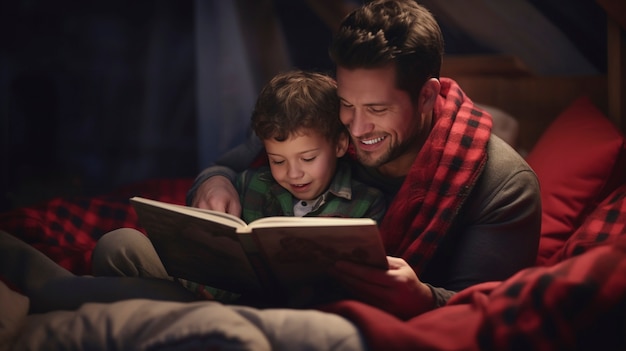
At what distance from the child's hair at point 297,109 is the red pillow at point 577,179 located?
69cm

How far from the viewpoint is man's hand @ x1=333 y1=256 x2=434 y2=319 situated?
1.43 m

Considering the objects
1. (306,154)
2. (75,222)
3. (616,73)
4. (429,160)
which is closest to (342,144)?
(306,154)

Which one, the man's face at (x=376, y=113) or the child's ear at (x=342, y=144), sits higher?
the man's face at (x=376, y=113)

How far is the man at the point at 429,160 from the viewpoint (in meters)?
1.65

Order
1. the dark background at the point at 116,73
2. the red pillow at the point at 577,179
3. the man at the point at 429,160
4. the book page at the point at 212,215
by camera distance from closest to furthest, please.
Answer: the book page at the point at 212,215 < the man at the point at 429,160 < the red pillow at the point at 577,179 < the dark background at the point at 116,73

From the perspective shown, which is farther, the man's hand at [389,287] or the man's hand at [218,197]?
the man's hand at [218,197]

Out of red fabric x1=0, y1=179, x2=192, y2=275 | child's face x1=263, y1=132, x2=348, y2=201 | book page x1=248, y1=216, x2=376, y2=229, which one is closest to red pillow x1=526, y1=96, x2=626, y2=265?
child's face x1=263, y1=132, x2=348, y2=201

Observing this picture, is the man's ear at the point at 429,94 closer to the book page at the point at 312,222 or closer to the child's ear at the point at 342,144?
the child's ear at the point at 342,144

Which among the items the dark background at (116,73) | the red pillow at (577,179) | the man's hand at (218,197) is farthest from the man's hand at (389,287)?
the dark background at (116,73)

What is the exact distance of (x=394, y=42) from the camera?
5.48 feet

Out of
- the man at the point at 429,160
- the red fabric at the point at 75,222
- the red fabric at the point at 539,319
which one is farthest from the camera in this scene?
the red fabric at the point at 75,222

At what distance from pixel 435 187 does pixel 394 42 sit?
33 cm

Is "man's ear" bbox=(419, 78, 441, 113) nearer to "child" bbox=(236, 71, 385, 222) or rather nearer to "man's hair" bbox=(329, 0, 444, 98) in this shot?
"man's hair" bbox=(329, 0, 444, 98)

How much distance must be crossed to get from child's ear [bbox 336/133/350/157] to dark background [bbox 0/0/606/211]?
2011mm
